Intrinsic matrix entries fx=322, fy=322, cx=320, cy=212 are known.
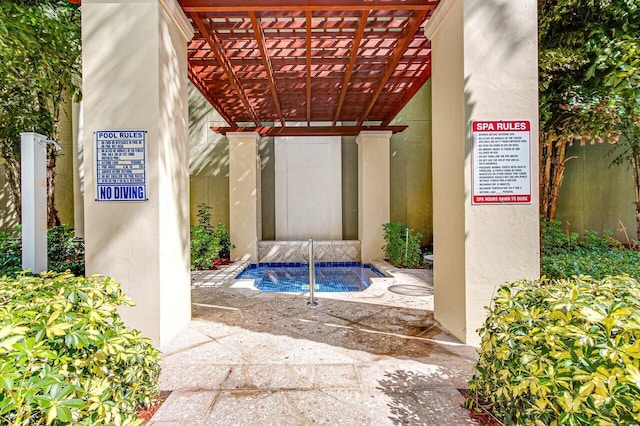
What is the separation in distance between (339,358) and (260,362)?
66 centimetres

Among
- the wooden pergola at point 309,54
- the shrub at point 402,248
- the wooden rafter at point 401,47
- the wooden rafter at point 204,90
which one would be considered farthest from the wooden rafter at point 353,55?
the shrub at point 402,248

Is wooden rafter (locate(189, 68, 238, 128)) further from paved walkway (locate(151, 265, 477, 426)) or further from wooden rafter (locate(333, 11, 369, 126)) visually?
paved walkway (locate(151, 265, 477, 426))

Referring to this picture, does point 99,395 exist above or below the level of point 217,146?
below

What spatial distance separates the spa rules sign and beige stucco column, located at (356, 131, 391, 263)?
4953 millimetres

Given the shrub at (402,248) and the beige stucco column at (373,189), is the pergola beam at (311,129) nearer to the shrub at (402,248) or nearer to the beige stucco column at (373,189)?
the beige stucco column at (373,189)

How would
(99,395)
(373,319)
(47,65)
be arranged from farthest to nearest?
(47,65) < (373,319) < (99,395)

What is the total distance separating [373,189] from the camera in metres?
7.90

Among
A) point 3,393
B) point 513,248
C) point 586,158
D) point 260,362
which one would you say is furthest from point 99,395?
point 586,158

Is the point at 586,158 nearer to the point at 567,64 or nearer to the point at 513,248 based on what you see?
the point at 567,64

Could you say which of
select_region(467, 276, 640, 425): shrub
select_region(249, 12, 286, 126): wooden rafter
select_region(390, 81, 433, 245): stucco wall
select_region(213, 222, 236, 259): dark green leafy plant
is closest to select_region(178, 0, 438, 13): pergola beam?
select_region(249, 12, 286, 126): wooden rafter

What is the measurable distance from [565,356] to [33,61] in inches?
222

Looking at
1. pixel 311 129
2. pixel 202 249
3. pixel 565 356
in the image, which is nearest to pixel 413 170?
pixel 311 129

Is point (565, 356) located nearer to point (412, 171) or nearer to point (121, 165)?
point (121, 165)

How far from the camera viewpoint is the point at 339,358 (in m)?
2.72
